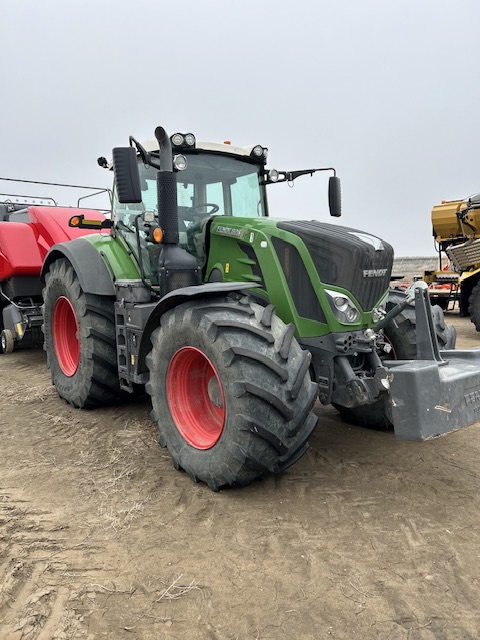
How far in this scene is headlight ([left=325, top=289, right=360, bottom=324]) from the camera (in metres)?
3.29

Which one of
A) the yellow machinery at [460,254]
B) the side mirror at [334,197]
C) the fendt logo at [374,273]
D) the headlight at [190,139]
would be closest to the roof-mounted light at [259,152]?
the side mirror at [334,197]

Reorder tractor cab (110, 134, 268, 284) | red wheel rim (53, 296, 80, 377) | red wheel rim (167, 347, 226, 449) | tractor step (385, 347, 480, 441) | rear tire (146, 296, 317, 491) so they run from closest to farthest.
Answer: tractor step (385, 347, 480, 441) < rear tire (146, 296, 317, 491) < red wheel rim (167, 347, 226, 449) < tractor cab (110, 134, 268, 284) < red wheel rim (53, 296, 80, 377)

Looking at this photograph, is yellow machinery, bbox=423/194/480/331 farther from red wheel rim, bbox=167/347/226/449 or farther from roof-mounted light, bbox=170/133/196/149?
red wheel rim, bbox=167/347/226/449

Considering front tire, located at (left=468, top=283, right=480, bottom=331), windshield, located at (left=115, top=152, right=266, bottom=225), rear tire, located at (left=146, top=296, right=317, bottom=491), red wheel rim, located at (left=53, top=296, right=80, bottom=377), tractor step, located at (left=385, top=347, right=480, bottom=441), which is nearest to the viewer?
tractor step, located at (left=385, top=347, right=480, bottom=441)

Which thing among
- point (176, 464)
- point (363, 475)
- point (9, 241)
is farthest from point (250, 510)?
point (9, 241)

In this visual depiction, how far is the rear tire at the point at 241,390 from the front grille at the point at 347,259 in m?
0.53

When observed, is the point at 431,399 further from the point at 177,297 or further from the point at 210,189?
the point at 210,189

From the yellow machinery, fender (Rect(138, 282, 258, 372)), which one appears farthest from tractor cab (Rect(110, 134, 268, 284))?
the yellow machinery

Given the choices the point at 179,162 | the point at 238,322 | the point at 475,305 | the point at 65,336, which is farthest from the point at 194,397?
the point at 475,305

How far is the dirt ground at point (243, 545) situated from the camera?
7.00ft

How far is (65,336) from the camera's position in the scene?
5.36 metres

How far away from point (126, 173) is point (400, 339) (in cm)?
239

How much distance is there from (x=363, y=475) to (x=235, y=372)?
→ 1249mm

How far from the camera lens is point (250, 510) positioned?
2.98 metres
